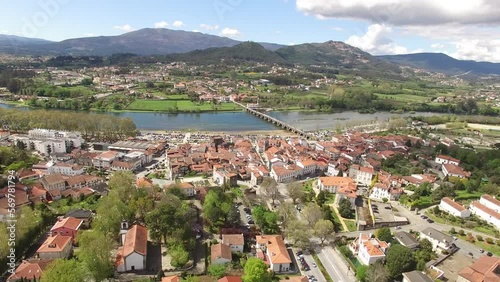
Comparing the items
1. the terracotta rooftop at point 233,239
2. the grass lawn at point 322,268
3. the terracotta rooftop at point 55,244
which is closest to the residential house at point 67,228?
the terracotta rooftop at point 55,244

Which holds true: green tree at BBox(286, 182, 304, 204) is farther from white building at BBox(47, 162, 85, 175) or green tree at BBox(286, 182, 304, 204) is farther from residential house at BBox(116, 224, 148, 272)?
white building at BBox(47, 162, 85, 175)

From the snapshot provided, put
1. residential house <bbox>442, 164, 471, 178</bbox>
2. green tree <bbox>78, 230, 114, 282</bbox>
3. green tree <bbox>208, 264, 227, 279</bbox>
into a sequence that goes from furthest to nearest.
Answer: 1. residential house <bbox>442, 164, 471, 178</bbox>
2. green tree <bbox>208, 264, 227, 279</bbox>
3. green tree <bbox>78, 230, 114, 282</bbox>

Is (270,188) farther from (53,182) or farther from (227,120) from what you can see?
(227,120)

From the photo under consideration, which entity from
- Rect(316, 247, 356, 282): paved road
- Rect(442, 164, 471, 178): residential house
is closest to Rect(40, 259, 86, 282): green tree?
Rect(316, 247, 356, 282): paved road

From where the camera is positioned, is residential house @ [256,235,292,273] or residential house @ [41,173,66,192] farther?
residential house @ [41,173,66,192]

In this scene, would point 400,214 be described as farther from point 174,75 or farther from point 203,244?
Result: point 174,75

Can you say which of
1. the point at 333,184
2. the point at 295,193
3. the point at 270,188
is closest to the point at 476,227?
the point at 333,184

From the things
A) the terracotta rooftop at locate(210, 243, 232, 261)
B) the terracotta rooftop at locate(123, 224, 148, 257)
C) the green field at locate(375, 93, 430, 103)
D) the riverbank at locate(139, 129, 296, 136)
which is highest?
the green field at locate(375, 93, 430, 103)
